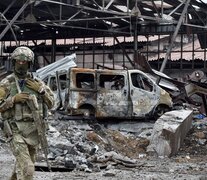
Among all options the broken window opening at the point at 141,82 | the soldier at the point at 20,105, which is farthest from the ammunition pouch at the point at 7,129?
the broken window opening at the point at 141,82

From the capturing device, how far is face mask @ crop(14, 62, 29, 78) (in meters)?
5.50

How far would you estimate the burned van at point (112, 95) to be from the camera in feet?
48.1

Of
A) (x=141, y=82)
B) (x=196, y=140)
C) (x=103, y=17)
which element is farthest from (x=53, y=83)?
(x=103, y=17)

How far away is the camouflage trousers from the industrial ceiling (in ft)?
40.2

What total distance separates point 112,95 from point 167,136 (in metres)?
3.95

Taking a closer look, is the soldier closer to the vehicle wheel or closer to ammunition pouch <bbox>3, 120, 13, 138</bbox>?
ammunition pouch <bbox>3, 120, 13, 138</bbox>

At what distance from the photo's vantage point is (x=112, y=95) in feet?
48.5

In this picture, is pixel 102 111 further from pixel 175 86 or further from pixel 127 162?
pixel 127 162

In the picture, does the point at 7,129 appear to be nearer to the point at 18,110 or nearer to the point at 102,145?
the point at 18,110

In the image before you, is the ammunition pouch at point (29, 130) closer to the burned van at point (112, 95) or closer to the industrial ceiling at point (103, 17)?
the burned van at point (112, 95)

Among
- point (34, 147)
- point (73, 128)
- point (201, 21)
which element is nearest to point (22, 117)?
point (34, 147)

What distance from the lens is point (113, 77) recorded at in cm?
1515

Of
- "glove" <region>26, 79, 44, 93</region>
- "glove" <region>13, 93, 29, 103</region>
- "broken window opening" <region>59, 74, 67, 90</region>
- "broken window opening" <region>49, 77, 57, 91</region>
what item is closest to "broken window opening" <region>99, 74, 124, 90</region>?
"broken window opening" <region>59, 74, 67, 90</region>

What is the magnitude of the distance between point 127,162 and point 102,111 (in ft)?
17.5
